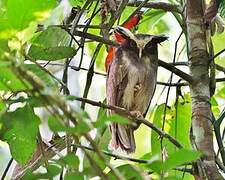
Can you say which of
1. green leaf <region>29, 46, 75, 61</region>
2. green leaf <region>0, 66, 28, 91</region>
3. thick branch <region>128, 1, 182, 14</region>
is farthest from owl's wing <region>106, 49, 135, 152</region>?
green leaf <region>0, 66, 28, 91</region>

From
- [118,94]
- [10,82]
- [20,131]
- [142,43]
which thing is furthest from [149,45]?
[10,82]

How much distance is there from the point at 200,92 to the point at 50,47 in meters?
0.35

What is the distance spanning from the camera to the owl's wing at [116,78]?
1501mm

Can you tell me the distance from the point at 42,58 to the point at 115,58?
1.60 ft

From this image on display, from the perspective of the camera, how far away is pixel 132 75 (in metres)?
1.54

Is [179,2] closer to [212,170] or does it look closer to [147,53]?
[147,53]

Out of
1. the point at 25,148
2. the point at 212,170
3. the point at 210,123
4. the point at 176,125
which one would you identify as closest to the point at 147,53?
the point at 176,125

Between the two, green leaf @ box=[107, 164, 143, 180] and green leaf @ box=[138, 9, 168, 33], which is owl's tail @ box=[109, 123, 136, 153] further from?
green leaf @ box=[107, 164, 143, 180]

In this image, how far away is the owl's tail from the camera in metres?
1.43

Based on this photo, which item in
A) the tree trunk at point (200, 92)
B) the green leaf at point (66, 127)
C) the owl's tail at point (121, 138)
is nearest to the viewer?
the green leaf at point (66, 127)

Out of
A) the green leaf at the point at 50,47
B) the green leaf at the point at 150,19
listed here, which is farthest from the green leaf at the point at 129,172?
the green leaf at the point at 150,19

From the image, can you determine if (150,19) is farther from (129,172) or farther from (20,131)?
(129,172)

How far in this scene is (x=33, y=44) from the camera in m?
1.04

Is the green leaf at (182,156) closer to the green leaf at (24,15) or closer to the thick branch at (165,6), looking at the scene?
the green leaf at (24,15)
